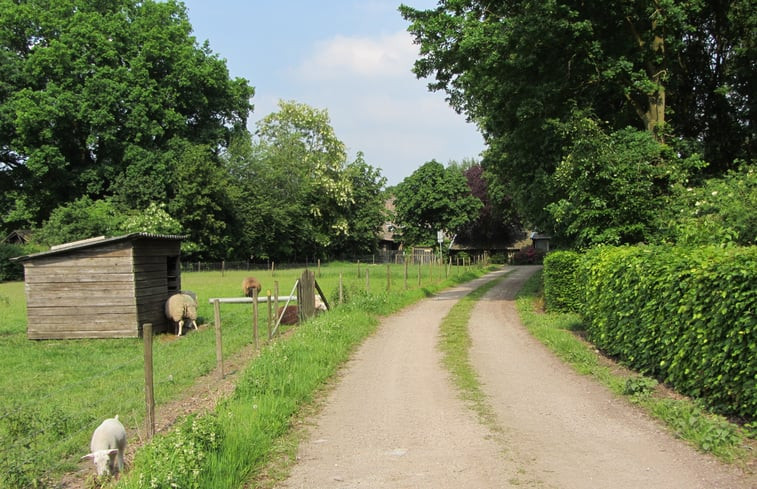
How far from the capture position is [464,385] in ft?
30.8

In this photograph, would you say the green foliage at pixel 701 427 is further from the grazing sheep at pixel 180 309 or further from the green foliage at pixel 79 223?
the green foliage at pixel 79 223

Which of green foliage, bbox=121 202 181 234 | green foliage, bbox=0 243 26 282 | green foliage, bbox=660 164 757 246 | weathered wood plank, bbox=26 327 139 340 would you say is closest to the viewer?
green foliage, bbox=660 164 757 246

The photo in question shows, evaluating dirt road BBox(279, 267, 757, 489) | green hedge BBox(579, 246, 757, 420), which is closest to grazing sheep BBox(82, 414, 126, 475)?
dirt road BBox(279, 267, 757, 489)

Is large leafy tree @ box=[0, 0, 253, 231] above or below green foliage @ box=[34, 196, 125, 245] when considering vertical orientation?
above

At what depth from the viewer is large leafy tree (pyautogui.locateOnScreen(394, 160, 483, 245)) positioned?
70312 millimetres

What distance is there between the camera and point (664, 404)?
7.40 m

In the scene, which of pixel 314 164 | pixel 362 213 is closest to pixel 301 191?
pixel 314 164

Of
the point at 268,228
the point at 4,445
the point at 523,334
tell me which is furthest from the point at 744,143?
the point at 268,228

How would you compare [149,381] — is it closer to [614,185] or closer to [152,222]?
[614,185]

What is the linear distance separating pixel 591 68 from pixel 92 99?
126ft

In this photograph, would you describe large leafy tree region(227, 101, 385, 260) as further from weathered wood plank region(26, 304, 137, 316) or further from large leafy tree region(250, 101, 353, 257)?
weathered wood plank region(26, 304, 137, 316)

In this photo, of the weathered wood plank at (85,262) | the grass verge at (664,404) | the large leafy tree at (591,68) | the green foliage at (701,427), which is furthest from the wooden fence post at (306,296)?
the green foliage at (701,427)

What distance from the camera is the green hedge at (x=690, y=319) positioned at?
628 cm

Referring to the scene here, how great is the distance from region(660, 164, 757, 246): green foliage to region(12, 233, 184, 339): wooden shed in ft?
46.1
